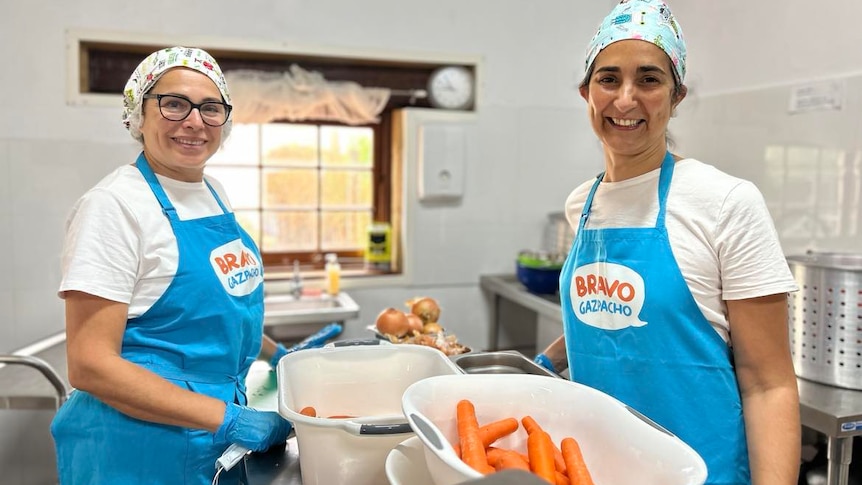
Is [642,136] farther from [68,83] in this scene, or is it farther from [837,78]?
[68,83]

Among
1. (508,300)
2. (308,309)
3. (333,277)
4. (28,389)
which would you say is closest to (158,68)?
(28,389)

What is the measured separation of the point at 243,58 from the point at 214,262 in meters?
1.94

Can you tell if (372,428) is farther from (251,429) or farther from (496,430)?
(251,429)

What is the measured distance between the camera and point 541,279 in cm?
288

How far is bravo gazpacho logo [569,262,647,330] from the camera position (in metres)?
1.08

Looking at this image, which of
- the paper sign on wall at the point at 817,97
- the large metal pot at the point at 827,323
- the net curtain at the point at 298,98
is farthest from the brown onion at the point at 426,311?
the paper sign on wall at the point at 817,97

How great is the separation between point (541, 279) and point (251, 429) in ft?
6.54

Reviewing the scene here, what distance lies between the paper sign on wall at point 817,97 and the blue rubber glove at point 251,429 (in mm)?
2028

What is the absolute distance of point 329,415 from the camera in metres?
1.11

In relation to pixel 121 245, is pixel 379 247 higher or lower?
lower

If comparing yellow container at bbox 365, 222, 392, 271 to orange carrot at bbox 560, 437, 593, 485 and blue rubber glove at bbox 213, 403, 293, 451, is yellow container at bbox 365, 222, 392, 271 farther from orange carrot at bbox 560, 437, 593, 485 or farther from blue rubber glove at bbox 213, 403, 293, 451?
orange carrot at bbox 560, 437, 593, 485

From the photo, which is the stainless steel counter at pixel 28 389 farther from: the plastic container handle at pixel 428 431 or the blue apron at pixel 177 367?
the plastic container handle at pixel 428 431

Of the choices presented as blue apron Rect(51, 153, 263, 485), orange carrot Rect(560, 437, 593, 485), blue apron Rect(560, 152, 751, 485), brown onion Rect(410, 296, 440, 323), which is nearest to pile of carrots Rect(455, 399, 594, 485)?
orange carrot Rect(560, 437, 593, 485)

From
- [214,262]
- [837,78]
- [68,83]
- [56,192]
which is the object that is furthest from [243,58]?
[837,78]
